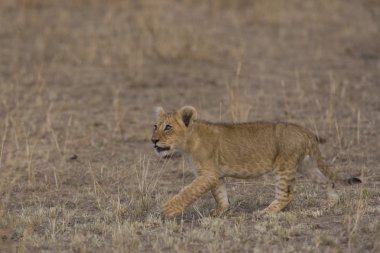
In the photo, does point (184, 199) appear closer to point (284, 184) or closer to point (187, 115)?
point (187, 115)

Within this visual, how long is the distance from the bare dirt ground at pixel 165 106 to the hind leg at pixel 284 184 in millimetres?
227

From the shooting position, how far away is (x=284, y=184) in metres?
8.39

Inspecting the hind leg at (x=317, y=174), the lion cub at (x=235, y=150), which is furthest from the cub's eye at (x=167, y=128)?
the hind leg at (x=317, y=174)

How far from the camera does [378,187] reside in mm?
9422

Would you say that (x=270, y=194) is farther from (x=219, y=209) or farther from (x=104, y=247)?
(x=104, y=247)

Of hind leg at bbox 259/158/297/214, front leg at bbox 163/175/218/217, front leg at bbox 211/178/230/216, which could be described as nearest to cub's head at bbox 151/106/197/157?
front leg at bbox 163/175/218/217

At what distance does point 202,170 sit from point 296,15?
40.9 ft

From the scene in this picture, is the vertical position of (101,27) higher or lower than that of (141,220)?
higher

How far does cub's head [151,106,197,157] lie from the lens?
8.27m

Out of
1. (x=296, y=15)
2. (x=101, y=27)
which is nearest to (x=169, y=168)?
(x=101, y=27)

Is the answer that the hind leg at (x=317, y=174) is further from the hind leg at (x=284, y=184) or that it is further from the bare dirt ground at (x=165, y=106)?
the hind leg at (x=284, y=184)

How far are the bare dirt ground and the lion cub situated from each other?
0.29 m

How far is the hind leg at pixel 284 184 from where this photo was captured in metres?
8.38

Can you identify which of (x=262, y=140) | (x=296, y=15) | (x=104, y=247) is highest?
(x=296, y=15)
